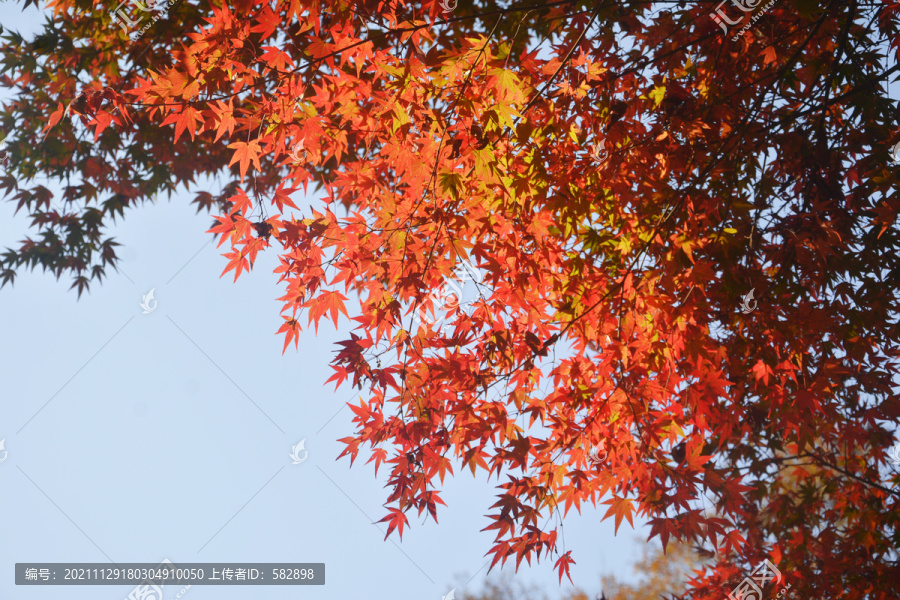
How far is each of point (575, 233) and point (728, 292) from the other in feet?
2.16

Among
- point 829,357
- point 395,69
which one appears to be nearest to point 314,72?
point 395,69

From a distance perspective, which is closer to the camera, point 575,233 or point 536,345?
point 536,345

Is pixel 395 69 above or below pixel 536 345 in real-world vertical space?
above

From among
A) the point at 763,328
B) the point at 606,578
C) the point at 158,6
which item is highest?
the point at 158,6

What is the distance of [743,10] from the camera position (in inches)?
80.8

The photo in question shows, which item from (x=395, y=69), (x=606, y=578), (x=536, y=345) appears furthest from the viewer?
(x=606, y=578)

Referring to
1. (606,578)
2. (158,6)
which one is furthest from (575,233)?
(606,578)

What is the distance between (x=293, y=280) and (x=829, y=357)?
2430 millimetres

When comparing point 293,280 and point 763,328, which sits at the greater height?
point 293,280

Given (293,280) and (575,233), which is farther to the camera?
(575,233)

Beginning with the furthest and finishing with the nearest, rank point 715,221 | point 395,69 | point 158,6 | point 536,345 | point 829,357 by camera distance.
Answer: point 158,6 → point 829,357 → point 715,221 → point 536,345 → point 395,69

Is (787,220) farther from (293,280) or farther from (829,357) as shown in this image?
(293,280)

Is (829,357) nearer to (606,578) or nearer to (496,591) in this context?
(606,578)

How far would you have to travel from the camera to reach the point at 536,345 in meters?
1.90
